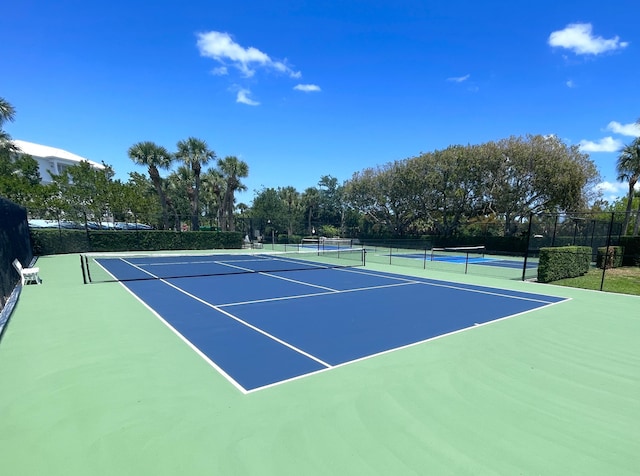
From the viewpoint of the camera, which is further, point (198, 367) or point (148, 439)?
point (198, 367)

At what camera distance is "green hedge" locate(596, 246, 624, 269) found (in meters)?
17.1

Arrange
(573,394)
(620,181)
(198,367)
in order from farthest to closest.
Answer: (620,181), (198,367), (573,394)

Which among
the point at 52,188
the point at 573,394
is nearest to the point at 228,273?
the point at 573,394

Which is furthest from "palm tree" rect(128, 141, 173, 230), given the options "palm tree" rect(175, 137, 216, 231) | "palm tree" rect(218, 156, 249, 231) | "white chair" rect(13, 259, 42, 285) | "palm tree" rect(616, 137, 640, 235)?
"palm tree" rect(616, 137, 640, 235)

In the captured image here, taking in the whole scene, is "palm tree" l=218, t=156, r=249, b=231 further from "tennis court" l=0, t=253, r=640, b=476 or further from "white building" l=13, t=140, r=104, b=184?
"white building" l=13, t=140, r=104, b=184

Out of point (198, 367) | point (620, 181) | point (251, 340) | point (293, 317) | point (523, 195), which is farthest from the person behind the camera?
point (523, 195)

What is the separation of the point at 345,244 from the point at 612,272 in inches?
1148

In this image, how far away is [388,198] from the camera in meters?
40.4

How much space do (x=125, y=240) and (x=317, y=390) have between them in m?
27.7

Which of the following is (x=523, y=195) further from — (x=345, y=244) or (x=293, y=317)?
(x=293, y=317)

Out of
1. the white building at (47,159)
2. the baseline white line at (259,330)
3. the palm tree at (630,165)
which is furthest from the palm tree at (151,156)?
the palm tree at (630,165)

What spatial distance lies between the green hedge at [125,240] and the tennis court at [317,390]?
17.8m

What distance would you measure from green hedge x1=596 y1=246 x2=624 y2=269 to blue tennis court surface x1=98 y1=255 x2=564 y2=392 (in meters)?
10.3

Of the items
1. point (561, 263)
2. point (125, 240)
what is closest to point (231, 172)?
point (125, 240)
